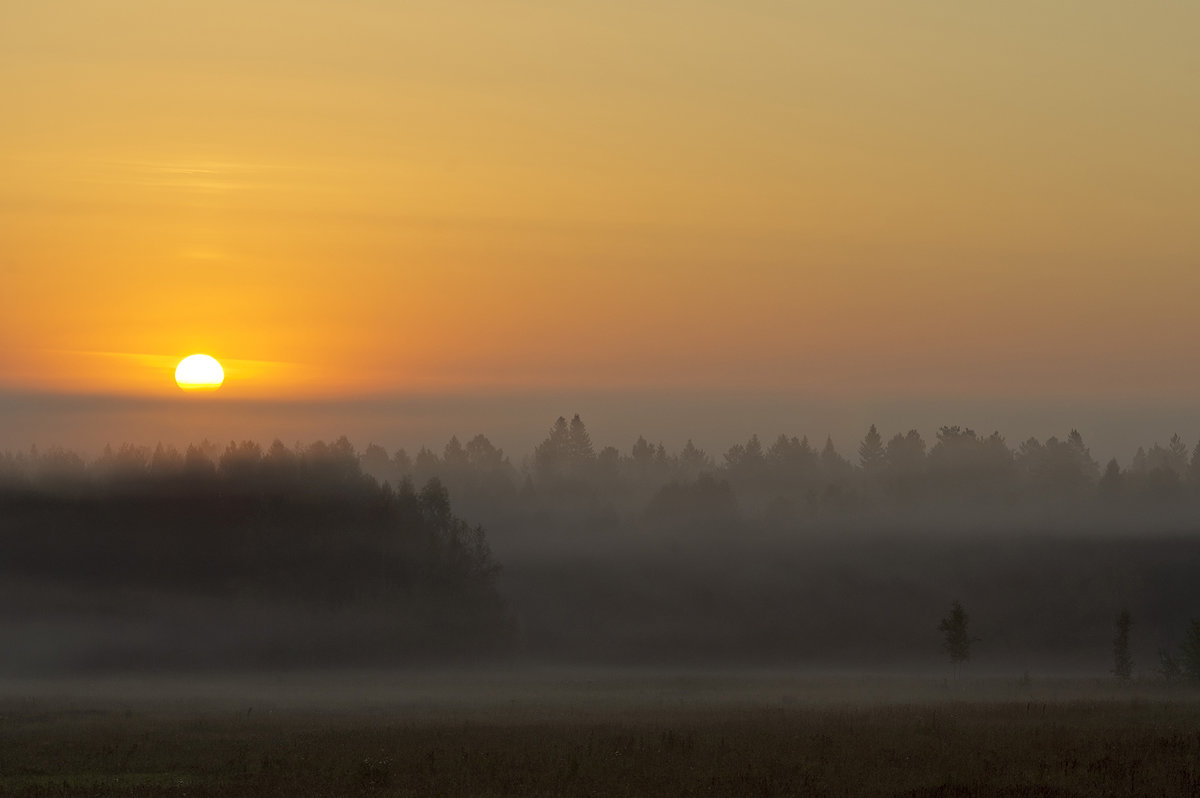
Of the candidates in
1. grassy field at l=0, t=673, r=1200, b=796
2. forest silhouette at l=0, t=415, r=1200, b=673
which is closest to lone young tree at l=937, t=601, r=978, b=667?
forest silhouette at l=0, t=415, r=1200, b=673

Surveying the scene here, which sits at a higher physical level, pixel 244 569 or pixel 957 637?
pixel 244 569

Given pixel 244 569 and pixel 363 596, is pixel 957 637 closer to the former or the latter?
pixel 363 596

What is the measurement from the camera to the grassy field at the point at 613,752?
31234 millimetres

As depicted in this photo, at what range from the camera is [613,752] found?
36.3 meters

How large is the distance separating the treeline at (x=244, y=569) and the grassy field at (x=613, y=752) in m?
54.1

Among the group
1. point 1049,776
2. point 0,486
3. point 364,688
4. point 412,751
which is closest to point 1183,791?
point 1049,776

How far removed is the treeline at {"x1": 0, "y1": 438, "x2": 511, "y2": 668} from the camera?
116 meters

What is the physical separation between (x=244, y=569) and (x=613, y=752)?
9189 centimetres

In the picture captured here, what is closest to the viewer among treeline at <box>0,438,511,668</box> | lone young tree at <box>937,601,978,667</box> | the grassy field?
the grassy field

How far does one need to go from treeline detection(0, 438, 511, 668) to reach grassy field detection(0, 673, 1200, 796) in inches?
2130

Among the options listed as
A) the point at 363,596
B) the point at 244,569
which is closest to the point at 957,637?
the point at 363,596

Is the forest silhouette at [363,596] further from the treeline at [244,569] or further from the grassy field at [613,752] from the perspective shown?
the grassy field at [613,752]

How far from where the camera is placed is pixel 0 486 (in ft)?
405

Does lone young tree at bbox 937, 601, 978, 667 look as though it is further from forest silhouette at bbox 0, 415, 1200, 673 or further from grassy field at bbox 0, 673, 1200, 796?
grassy field at bbox 0, 673, 1200, 796
